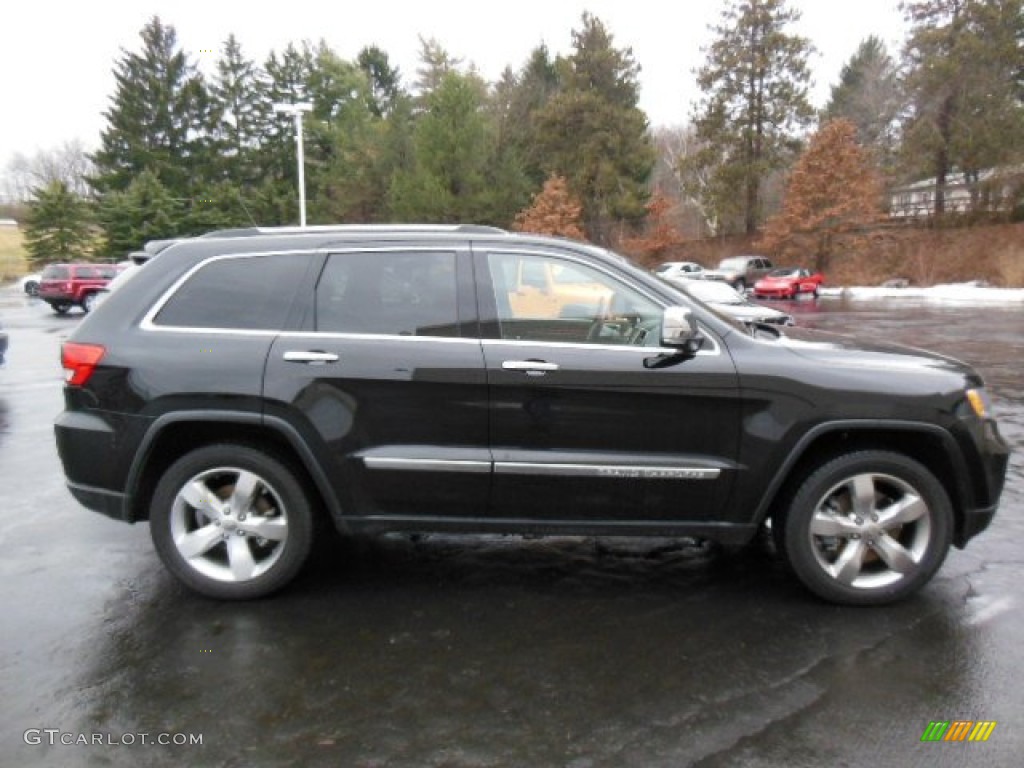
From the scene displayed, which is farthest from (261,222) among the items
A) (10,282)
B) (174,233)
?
(10,282)

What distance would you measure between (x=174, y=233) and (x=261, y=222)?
6.30m

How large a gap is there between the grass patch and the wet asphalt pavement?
53326 millimetres

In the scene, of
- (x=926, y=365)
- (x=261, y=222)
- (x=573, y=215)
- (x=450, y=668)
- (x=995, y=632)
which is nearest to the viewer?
(x=450, y=668)

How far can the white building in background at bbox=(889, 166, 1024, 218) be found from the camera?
138 feet

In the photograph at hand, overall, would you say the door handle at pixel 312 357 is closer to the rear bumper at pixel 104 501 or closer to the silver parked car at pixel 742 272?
the rear bumper at pixel 104 501

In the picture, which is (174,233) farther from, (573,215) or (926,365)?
(926,365)

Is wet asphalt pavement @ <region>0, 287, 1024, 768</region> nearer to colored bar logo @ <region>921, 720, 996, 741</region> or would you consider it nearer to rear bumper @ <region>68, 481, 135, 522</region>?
colored bar logo @ <region>921, 720, 996, 741</region>

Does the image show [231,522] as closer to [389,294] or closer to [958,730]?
[389,294]

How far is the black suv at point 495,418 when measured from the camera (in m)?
3.80

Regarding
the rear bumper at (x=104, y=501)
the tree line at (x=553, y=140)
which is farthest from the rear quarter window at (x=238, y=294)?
the tree line at (x=553, y=140)

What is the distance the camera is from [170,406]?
3885mm

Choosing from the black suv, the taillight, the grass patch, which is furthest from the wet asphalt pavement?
the grass patch

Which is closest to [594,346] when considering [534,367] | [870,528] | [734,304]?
[534,367]

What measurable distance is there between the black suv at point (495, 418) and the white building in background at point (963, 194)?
1811 inches
